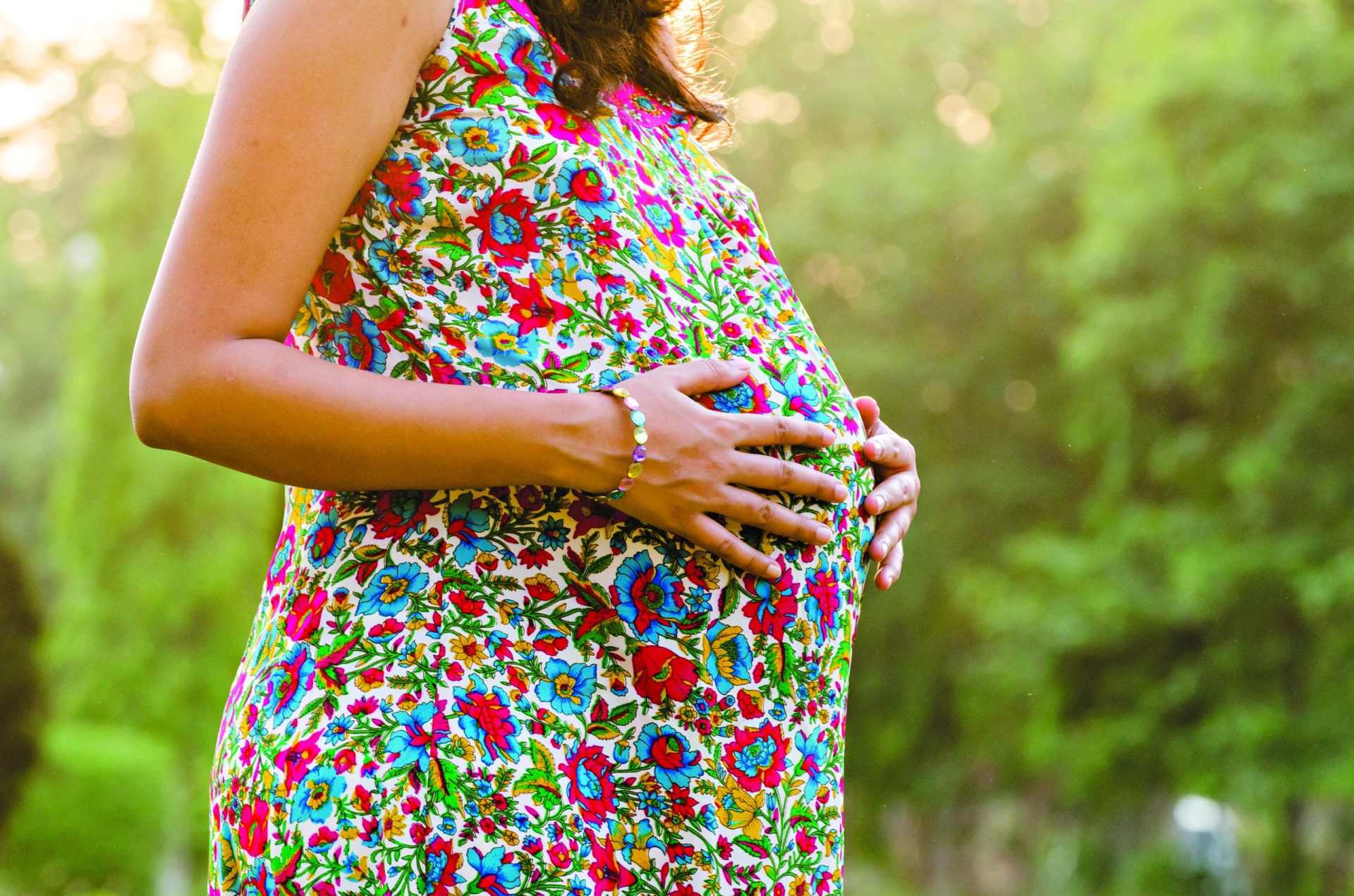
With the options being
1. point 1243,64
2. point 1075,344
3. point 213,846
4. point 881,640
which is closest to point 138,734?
point 881,640

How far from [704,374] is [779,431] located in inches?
4.4

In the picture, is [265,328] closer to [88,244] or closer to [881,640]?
[881,640]

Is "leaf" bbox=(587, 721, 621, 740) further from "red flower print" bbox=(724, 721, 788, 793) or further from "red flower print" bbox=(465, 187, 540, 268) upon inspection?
"red flower print" bbox=(465, 187, 540, 268)

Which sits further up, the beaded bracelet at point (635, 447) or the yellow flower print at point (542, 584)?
the beaded bracelet at point (635, 447)

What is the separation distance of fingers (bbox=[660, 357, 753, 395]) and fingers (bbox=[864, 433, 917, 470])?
0.89ft

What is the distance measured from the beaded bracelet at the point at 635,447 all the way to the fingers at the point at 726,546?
0.26 feet

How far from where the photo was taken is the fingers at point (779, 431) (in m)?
1.27

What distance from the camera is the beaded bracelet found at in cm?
117

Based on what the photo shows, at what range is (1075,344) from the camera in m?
11.4

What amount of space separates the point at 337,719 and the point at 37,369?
29730mm

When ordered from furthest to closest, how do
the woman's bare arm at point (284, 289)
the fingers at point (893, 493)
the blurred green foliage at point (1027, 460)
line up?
the blurred green foliage at point (1027, 460) → the fingers at point (893, 493) → the woman's bare arm at point (284, 289)

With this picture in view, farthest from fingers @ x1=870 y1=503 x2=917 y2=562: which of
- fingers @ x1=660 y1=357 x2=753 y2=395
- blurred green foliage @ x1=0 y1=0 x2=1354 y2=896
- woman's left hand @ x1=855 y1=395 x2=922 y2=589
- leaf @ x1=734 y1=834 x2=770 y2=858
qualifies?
blurred green foliage @ x1=0 y1=0 x2=1354 y2=896

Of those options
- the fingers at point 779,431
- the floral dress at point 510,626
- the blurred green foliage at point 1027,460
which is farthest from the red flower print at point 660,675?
the blurred green foliage at point 1027,460

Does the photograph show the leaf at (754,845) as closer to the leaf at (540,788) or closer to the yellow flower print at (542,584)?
the leaf at (540,788)
